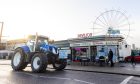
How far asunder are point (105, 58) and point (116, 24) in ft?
30.3

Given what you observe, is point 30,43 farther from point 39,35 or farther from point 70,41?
point 70,41

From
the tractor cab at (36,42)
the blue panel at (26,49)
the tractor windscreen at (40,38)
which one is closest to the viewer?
the tractor cab at (36,42)

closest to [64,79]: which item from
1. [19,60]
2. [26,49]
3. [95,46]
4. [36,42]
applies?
[36,42]

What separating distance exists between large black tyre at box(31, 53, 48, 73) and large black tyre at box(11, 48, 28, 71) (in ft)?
4.82

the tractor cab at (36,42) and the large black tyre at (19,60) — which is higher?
the tractor cab at (36,42)

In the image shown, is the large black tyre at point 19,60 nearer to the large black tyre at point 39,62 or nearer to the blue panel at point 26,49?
the blue panel at point 26,49

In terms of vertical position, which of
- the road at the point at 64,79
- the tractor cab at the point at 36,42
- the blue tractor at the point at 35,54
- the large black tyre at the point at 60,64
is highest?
the tractor cab at the point at 36,42

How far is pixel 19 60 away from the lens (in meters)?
18.7

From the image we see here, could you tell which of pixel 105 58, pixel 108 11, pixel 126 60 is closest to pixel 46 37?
pixel 105 58

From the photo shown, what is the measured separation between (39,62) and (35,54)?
0.94 metres

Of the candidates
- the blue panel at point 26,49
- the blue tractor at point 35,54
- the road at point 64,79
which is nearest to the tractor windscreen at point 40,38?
the blue tractor at point 35,54

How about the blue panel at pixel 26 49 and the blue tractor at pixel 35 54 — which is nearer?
the blue tractor at pixel 35 54

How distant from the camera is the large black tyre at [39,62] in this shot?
1626 centimetres

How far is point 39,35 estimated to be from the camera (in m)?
19.0
